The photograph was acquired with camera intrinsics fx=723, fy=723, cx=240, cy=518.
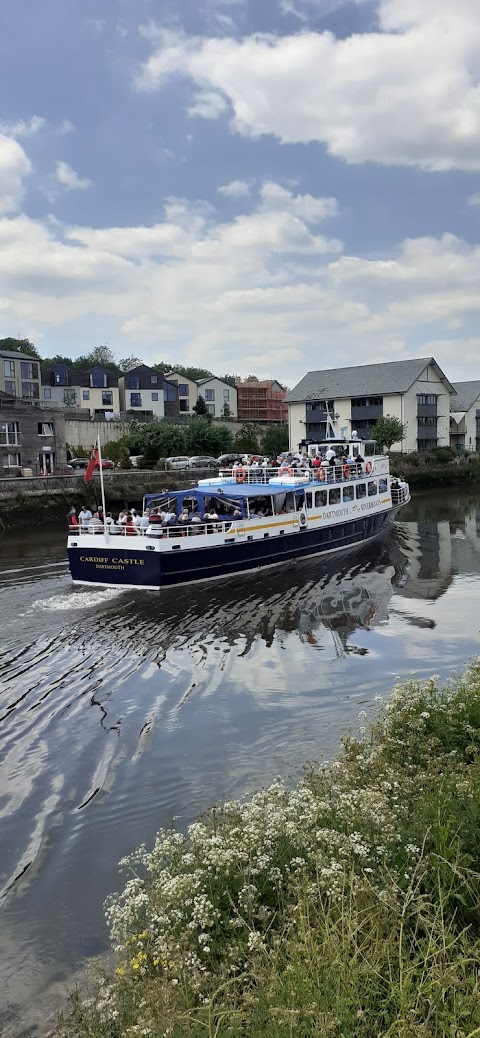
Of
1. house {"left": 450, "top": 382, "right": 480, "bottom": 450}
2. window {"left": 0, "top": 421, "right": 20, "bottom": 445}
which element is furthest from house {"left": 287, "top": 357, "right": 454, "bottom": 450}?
window {"left": 0, "top": 421, "right": 20, "bottom": 445}

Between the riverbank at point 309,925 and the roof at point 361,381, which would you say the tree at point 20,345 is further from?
the riverbank at point 309,925

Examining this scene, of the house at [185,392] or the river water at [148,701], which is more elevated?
the house at [185,392]

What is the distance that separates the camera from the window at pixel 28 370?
78.8 m

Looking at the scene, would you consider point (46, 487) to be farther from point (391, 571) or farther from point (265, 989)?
point (265, 989)

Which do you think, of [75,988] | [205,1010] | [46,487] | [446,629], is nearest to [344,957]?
[205,1010]

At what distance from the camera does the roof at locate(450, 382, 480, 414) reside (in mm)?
94312

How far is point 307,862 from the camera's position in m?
7.10

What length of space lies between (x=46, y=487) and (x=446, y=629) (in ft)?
96.5

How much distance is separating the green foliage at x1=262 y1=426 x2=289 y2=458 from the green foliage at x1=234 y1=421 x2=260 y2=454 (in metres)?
1.05

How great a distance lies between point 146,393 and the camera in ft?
298

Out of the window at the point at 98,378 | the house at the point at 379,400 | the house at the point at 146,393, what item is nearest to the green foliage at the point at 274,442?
the house at the point at 379,400

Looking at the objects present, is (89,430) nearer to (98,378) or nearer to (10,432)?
(10,432)

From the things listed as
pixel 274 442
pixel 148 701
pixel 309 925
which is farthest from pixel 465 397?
pixel 309 925

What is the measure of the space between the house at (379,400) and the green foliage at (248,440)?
4326 millimetres
